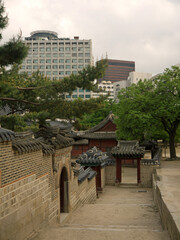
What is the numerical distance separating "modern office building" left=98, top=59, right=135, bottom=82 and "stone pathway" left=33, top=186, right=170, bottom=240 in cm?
16483

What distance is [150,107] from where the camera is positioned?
24.4m

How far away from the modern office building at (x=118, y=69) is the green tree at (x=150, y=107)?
156372 mm

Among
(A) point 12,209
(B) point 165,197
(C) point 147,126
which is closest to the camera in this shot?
(A) point 12,209

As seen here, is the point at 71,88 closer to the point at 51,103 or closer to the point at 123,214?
the point at 51,103

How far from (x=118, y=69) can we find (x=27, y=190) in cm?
17951

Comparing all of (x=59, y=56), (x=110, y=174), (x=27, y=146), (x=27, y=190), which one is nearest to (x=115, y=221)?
(x=27, y=190)

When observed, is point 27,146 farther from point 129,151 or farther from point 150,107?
point 150,107

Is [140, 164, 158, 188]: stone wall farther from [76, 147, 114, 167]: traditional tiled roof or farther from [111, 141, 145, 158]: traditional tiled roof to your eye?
[76, 147, 114, 167]: traditional tiled roof

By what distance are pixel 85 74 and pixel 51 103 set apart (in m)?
2.37

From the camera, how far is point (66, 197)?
11.4 metres

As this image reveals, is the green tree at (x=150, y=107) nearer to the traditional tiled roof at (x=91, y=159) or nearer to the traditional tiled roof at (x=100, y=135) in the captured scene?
the traditional tiled roof at (x=91, y=159)

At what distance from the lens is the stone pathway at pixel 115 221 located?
25.1 feet

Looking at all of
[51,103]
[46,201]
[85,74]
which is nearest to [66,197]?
[46,201]

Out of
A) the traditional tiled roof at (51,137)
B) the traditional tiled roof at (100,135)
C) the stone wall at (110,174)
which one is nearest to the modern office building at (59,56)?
the traditional tiled roof at (100,135)
